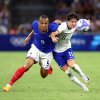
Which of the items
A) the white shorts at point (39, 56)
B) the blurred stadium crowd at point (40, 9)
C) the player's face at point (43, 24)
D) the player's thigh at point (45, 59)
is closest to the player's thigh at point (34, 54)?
the white shorts at point (39, 56)

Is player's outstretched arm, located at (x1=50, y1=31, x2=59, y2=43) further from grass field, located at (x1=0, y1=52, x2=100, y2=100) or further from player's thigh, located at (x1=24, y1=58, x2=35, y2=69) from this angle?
grass field, located at (x1=0, y1=52, x2=100, y2=100)

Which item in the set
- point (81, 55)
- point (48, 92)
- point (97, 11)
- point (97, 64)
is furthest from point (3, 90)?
point (97, 11)

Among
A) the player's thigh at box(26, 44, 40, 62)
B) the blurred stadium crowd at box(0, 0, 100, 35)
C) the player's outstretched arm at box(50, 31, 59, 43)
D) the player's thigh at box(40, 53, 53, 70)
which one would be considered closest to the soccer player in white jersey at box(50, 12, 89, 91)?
the player's outstretched arm at box(50, 31, 59, 43)

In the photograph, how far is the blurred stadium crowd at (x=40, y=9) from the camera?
28703 millimetres

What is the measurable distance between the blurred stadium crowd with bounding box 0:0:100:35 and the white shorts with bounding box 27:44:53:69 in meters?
15.8

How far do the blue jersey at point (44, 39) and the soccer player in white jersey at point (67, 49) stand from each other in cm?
17

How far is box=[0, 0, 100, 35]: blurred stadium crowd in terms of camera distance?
28703 mm

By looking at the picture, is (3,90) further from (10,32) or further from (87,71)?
(10,32)

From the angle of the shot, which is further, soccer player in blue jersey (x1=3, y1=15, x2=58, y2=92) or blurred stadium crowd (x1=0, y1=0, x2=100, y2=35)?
blurred stadium crowd (x1=0, y1=0, x2=100, y2=35)

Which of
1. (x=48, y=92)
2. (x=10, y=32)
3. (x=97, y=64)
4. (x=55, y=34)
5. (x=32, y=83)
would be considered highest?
(x=55, y=34)

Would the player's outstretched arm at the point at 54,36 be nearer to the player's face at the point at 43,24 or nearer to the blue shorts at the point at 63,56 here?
the player's face at the point at 43,24

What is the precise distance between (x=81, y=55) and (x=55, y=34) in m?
12.1

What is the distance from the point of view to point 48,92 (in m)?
11.9

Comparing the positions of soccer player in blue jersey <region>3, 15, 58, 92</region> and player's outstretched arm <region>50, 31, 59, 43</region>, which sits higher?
player's outstretched arm <region>50, 31, 59, 43</region>
